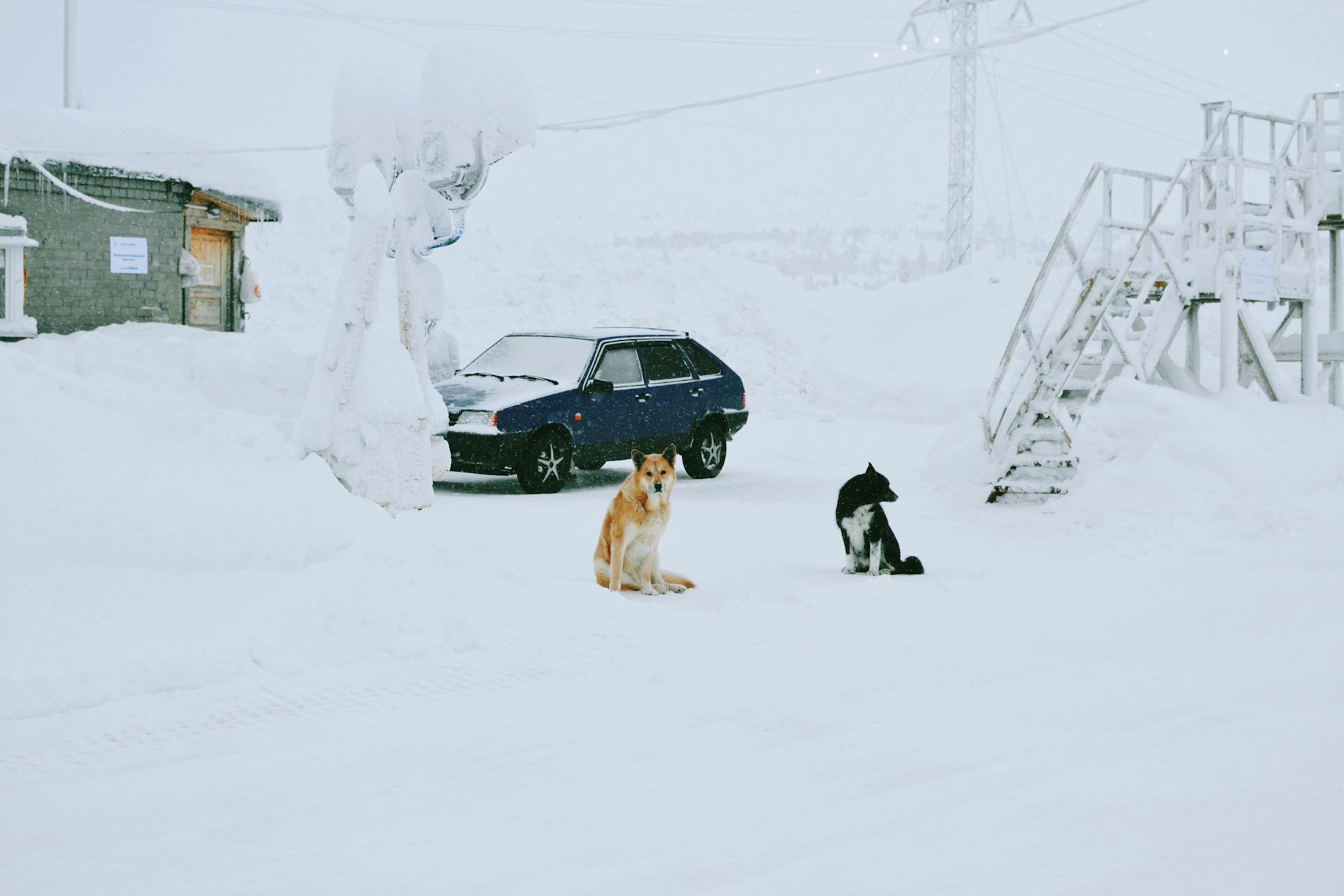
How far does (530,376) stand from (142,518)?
292 inches

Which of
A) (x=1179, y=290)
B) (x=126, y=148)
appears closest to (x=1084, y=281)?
(x=1179, y=290)

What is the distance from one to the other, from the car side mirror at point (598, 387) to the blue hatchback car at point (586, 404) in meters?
0.01

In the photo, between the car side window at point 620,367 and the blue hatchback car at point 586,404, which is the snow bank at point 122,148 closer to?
the blue hatchback car at point 586,404

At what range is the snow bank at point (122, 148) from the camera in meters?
19.3

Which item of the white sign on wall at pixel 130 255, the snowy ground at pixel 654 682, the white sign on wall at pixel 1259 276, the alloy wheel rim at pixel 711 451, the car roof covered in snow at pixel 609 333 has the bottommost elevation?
the snowy ground at pixel 654 682

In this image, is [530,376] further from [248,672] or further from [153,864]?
[153,864]

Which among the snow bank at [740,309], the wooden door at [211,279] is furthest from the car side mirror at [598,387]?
the snow bank at [740,309]

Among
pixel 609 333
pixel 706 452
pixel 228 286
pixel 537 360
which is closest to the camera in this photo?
pixel 537 360

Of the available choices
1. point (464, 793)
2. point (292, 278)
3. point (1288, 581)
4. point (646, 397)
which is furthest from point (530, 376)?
point (292, 278)

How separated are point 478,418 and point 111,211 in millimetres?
8662

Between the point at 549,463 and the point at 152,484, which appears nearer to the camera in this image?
the point at 152,484

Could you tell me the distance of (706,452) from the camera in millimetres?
17312

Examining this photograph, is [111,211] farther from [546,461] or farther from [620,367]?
[546,461]

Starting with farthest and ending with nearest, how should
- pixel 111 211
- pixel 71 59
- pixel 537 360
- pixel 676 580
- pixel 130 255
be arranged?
pixel 71 59 → pixel 130 255 → pixel 111 211 → pixel 537 360 → pixel 676 580
